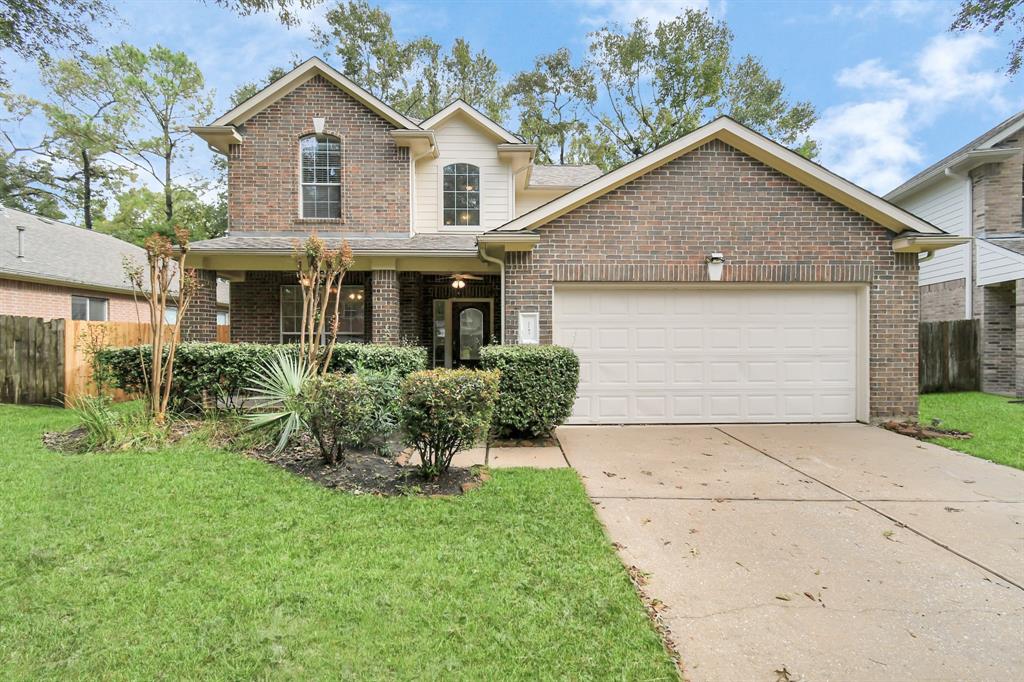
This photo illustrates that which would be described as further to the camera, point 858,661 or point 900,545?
point 900,545

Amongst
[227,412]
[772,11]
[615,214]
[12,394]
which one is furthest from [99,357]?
[772,11]

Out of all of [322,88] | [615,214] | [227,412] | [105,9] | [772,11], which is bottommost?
[227,412]

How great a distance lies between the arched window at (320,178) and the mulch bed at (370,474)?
660 cm

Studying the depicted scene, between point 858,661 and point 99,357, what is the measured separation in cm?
951

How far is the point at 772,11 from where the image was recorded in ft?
39.8

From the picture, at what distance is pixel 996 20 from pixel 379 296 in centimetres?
1235

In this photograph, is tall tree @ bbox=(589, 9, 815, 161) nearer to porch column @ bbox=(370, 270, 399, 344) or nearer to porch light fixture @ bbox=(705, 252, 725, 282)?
porch light fixture @ bbox=(705, 252, 725, 282)

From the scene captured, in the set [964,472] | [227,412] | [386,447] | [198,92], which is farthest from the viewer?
[198,92]

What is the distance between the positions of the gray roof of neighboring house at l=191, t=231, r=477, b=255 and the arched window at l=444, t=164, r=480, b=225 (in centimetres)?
57

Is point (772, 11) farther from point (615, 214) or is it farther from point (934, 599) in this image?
point (934, 599)

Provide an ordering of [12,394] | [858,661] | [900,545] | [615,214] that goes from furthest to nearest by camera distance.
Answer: [12,394] < [615,214] < [900,545] < [858,661]

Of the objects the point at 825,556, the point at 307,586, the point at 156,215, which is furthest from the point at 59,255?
the point at 825,556

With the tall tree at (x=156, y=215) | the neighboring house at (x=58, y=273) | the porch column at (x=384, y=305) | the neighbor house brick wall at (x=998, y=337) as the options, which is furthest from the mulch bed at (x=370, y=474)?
the tall tree at (x=156, y=215)

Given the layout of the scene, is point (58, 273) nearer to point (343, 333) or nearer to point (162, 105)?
point (343, 333)
